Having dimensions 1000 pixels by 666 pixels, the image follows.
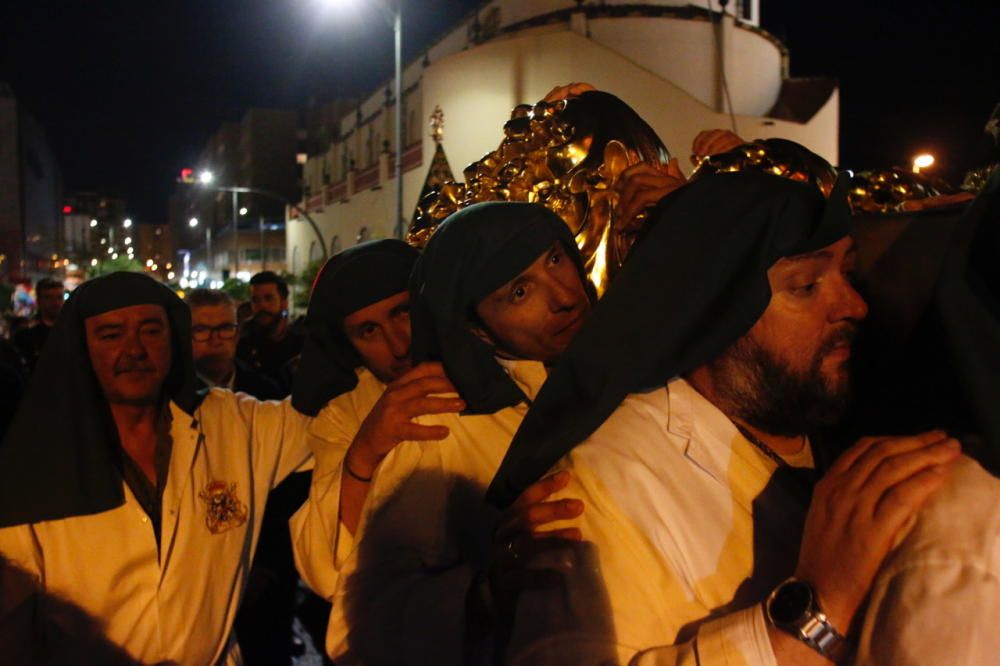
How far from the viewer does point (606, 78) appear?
17.9m

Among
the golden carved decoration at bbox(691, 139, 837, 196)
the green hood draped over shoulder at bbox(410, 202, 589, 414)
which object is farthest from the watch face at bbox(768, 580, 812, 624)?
the golden carved decoration at bbox(691, 139, 837, 196)

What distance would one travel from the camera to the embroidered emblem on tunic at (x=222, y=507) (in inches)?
114

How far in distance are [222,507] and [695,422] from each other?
187 centimetres

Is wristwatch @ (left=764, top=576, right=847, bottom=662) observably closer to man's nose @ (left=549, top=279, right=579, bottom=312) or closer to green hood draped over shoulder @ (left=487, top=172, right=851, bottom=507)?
green hood draped over shoulder @ (left=487, top=172, right=851, bottom=507)

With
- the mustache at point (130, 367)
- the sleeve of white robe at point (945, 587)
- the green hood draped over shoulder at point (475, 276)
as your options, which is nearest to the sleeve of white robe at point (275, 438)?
the mustache at point (130, 367)

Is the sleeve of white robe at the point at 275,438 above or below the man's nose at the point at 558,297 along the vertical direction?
below

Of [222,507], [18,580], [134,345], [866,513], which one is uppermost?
[134,345]

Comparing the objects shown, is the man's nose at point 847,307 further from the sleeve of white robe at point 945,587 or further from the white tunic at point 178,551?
the white tunic at point 178,551

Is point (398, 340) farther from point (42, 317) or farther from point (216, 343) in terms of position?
point (42, 317)

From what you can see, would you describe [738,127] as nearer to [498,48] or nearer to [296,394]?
[498,48]

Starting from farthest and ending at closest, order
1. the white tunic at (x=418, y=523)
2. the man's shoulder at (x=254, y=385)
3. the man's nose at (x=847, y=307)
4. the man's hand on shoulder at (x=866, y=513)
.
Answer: the man's shoulder at (x=254, y=385) → the white tunic at (x=418, y=523) → the man's nose at (x=847, y=307) → the man's hand on shoulder at (x=866, y=513)

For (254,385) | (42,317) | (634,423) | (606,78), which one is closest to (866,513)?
(634,423)

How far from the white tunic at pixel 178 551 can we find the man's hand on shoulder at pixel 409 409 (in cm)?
97

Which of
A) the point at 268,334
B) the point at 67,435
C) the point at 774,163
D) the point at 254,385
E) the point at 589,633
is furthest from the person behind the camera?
the point at 268,334
